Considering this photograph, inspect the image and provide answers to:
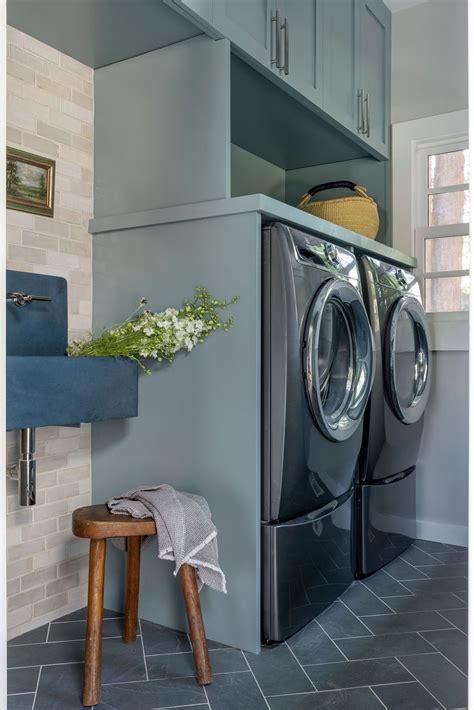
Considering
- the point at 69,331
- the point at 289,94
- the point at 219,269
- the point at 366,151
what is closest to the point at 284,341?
the point at 219,269

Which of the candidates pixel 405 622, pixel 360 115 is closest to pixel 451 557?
pixel 405 622

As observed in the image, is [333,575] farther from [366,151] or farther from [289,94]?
[366,151]

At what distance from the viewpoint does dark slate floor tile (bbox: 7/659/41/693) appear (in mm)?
1803

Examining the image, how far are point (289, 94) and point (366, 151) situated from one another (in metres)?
0.89

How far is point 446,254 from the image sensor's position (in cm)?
341

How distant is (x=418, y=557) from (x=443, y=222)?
1760 mm

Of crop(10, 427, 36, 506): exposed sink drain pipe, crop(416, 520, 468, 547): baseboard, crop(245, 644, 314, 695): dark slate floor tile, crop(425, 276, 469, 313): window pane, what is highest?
crop(425, 276, 469, 313): window pane

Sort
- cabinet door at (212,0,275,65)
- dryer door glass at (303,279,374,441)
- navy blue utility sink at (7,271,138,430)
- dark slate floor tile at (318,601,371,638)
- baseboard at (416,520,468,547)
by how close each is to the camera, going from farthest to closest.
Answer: baseboard at (416,520,468,547)
dryer door glass at (303,279,374,441)
dark slate floor tile at (318,601,371,638)
cabinet door at (212,0,275,65)
navy blue utility sink at (7,271,138,430)

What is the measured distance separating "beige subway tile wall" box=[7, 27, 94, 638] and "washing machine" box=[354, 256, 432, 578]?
117 cm

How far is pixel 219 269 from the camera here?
2102 mm

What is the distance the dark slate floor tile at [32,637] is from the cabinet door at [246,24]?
212 cm

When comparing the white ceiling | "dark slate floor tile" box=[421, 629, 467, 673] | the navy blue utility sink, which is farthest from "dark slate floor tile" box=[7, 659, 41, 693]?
the white ceiling

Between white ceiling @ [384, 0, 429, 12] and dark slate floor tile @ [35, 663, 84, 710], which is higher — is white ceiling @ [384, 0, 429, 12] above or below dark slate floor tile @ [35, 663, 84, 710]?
above

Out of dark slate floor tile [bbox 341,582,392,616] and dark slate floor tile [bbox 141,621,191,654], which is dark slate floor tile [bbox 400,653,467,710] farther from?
dark slate floor tile [bbox 141,621,191,654]
